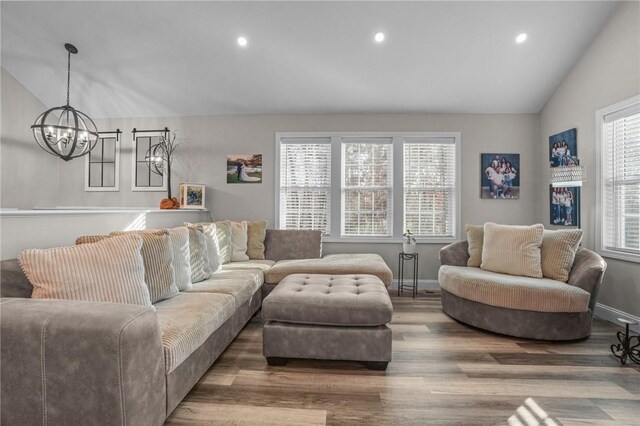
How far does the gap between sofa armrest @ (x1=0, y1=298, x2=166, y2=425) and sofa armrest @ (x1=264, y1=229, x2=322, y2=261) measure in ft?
9.19

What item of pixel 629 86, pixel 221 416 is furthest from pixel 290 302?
pixel 629 86

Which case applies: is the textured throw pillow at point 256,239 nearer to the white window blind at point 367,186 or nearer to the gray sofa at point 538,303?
the white window blind at point 367,186

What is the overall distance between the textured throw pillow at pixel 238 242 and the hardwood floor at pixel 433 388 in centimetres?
134

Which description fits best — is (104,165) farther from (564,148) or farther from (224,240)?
(564,148)

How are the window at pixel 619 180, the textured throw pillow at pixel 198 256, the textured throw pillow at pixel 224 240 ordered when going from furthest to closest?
1. the textured throw pillow at pixel 224 240
2. the window at pixel 619 180
3. the textured throw pillow at pixel 198 256

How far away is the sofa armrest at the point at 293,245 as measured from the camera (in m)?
4.05

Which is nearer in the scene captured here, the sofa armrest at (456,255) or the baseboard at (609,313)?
the baseboard at (609,313)

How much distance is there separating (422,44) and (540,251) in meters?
2.46

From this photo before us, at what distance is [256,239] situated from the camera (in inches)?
158

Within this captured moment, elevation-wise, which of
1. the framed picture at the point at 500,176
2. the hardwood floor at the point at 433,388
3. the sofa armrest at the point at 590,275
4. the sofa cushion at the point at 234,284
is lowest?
the hardwood floor at the point at 433,388

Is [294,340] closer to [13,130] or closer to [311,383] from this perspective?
[311,383]

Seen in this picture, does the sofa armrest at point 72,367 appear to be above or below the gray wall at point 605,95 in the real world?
below

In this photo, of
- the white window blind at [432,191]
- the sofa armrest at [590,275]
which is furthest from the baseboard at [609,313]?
the white window blind at [432,191]

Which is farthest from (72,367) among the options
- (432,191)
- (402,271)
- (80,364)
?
(432,191)
